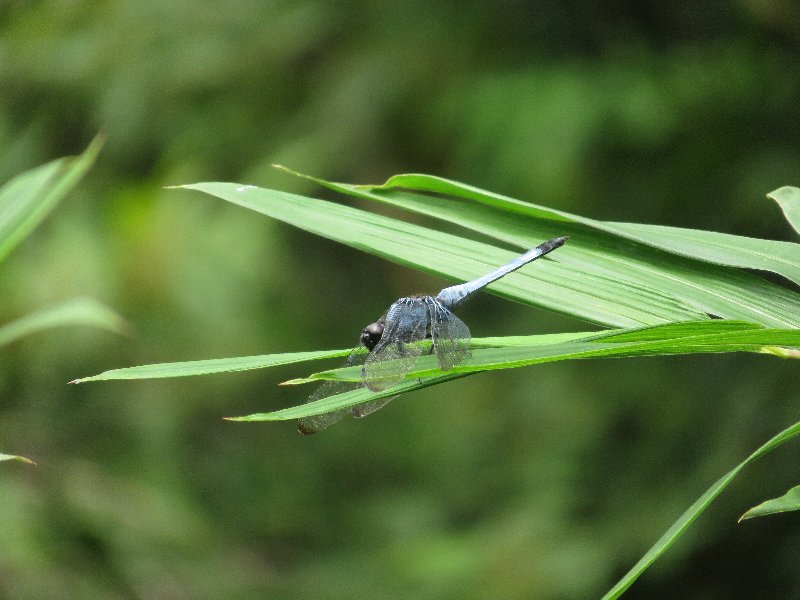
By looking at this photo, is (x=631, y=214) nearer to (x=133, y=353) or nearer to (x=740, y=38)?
(x=740, y=38)

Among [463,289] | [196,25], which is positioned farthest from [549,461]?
[196,25]

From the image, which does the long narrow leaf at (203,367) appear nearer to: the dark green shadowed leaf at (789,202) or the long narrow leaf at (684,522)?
the long narrow leaf at (684,522)

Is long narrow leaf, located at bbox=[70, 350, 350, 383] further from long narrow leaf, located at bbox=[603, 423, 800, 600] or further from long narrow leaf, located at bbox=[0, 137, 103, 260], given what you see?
long narrow leaf, located at bbox=[0, 137, 103, 260]

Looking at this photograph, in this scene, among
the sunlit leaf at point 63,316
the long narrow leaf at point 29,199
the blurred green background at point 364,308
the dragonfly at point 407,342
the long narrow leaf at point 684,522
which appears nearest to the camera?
the long narrow leaf at point 684,522

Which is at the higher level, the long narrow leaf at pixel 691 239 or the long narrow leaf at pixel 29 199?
the long narrow leaf at pixel 29 199

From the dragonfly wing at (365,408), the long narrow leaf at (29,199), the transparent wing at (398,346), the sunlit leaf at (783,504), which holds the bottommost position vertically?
the sunlit leaf at (783,504)

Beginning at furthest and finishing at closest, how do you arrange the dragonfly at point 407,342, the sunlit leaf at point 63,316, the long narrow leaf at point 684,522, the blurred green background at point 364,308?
the blurred green background at point 364,308
the sunlit leaf at point 63,316
the dragonfly at point 407,342
the long narrow leaf at point 684,522

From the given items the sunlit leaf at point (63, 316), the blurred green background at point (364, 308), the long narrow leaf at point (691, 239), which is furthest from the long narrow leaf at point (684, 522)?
the blurred green background at point (364, 308)

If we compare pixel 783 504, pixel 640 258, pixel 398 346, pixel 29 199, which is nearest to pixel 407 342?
pixel 398 346

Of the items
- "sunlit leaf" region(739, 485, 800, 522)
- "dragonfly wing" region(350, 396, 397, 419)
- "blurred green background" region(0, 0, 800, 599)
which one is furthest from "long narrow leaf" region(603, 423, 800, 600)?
"blurred green background" region(0, 0, 800, 599)
